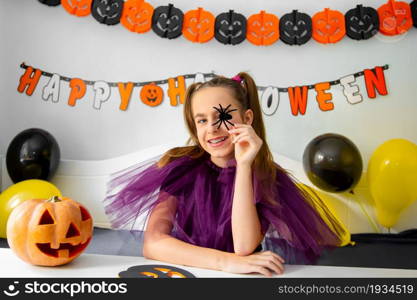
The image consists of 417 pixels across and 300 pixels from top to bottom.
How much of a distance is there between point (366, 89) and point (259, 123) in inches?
83.3

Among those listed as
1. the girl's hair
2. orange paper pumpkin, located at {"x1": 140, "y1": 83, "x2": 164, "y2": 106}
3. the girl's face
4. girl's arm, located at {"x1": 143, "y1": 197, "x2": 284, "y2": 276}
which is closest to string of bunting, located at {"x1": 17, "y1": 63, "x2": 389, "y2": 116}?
orange paper pumpkin, located at {"x1": 140, "y1": 83, "x2": 164, "y2": 106}

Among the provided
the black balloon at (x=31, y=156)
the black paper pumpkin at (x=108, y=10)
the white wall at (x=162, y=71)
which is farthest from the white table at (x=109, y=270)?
the black paper pumpkin at (x=108, y=10)

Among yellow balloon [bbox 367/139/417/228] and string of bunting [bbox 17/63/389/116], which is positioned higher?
string of bunting [bbox 17/63/389/116]

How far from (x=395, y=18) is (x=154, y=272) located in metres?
2.95

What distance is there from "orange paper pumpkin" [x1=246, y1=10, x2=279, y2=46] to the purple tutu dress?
2.05 metres

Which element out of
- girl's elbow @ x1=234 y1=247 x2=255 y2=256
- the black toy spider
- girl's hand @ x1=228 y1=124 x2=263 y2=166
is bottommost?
girl's elbow @ x1=234 y1=247 x2=255 y2=256

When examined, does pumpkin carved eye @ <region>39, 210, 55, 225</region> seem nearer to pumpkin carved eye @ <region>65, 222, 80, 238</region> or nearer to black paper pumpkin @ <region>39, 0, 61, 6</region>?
pumpkin carved eye @ <region>65, 222, 80, 238</region>

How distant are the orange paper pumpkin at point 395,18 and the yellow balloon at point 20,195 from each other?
265 cm

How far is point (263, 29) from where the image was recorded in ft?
10.6

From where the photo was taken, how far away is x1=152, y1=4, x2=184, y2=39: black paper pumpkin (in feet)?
10.7

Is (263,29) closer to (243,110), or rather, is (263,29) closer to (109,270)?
(243,110)

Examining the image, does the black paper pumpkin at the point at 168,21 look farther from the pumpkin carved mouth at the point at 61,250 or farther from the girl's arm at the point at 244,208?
the pumpkin carved mouth at the point at 61,250

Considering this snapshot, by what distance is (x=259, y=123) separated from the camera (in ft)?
4.52

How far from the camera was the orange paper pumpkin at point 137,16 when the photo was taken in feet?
10.7
